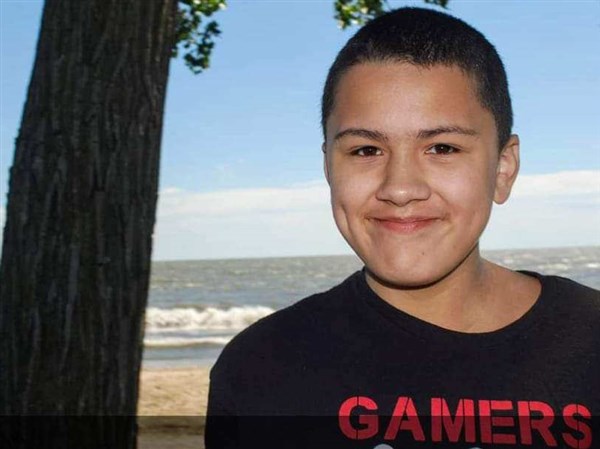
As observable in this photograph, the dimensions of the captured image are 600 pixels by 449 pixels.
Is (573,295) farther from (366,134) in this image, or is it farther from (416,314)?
(366,134)

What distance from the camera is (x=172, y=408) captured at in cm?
1112

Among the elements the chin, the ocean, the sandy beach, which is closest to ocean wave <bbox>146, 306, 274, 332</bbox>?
the ocean

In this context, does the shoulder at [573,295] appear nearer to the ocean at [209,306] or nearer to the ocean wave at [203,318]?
the ocean at [209,306]

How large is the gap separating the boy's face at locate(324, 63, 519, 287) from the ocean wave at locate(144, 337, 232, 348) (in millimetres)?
19014

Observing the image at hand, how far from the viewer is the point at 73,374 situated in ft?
10.7

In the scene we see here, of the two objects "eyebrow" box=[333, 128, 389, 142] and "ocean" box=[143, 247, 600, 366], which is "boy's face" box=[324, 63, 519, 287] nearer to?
"eyebrow" box=[333, 128, 389, 142]

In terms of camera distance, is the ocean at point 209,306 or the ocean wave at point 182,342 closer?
the ocean at point 209,306

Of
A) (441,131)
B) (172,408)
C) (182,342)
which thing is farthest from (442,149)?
(182,342)

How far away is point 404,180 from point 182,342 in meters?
20.1

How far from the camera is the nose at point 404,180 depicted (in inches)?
70.7

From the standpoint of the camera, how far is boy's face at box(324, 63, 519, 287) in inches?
71.0

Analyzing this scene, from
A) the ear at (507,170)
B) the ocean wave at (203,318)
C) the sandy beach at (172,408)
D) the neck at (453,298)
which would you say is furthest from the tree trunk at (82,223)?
the ocean wave at (203,318)

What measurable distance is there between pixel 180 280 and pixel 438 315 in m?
47.2

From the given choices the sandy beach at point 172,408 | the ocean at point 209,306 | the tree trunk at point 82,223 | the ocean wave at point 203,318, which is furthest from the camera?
the ocean wave at point 203,318
